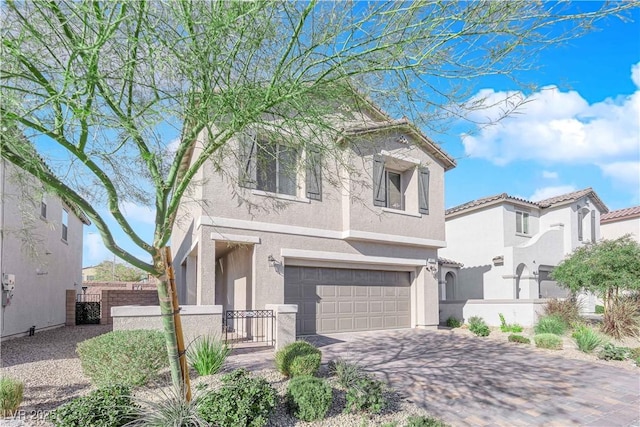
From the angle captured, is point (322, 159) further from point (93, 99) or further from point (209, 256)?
point (209, 256)

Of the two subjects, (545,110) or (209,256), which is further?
(209,256)

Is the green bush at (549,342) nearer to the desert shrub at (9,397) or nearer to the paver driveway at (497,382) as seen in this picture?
the paver driveway at (497,382)

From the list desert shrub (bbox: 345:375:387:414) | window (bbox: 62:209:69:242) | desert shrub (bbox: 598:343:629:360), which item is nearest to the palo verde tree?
desert shrub (bbox: 345:375:387:414)

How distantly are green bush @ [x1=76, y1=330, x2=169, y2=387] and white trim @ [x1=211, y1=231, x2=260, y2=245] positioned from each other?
4702 millimetres

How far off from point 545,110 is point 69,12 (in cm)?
678

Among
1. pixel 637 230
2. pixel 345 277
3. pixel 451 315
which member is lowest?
pixel 451 315

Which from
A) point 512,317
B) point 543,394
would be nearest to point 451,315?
point 512,317

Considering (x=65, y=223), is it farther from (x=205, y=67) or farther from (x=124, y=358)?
(x=205, y=67)

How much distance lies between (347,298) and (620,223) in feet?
80.3

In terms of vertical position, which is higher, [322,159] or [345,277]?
[322,159]

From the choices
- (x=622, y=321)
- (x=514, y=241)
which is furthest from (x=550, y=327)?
(x=514, y=241)

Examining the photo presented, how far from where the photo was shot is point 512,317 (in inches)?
713

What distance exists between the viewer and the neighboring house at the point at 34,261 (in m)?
9.84

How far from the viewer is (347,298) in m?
15.2
